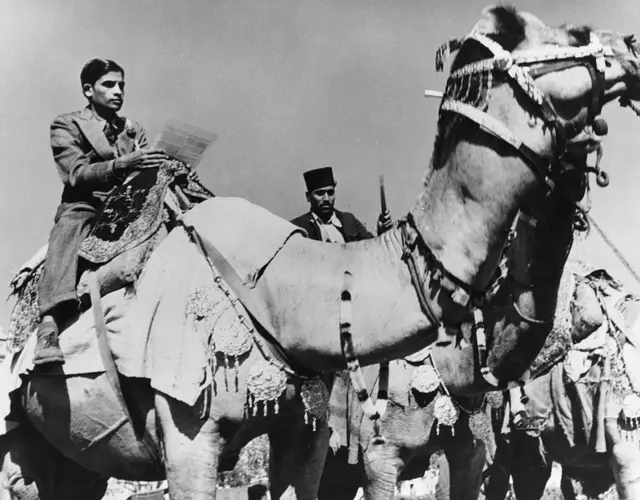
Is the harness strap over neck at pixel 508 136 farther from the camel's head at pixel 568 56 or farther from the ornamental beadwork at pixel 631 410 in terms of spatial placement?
the ornamental beadwork at pixel 631 410

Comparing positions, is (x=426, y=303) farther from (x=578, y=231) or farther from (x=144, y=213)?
(x=144, y=213)

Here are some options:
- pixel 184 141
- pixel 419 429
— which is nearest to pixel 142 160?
pixel 184 141

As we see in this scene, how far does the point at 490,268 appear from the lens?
461cm

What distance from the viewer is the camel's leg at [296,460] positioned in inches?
218

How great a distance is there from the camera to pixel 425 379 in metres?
7.46

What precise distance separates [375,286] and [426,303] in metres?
0.26

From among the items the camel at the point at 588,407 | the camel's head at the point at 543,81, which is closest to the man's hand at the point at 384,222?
the camel at the point at 588,407

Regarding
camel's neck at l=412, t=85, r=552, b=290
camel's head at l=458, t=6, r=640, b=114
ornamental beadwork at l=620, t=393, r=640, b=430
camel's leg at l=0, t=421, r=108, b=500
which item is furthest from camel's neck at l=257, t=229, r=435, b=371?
ornamental beadwork at l=620, t=393, r=640, b=430

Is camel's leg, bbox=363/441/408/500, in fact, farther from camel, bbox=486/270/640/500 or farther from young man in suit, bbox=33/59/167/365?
young man in suit, bbox=33/59/167/365

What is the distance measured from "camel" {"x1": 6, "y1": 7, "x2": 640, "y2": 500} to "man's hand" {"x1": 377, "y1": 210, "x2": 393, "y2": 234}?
8.90 ft

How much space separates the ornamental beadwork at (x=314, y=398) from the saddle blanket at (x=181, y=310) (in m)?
0.41

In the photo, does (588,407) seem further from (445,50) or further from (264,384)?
(445,50)

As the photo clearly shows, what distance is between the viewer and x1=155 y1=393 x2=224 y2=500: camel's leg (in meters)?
5.02

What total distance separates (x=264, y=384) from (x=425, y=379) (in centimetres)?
271
